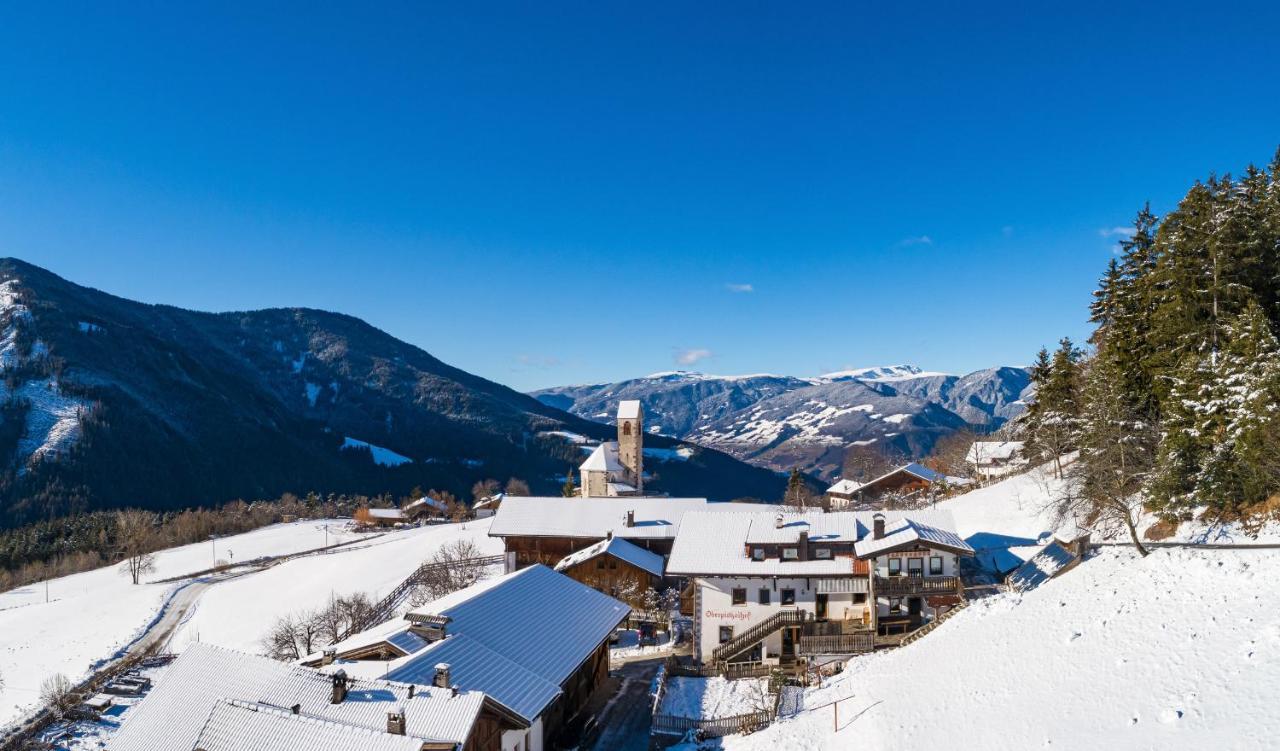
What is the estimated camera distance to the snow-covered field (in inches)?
2534

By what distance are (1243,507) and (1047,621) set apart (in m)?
11.1

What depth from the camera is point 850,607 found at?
4275cm

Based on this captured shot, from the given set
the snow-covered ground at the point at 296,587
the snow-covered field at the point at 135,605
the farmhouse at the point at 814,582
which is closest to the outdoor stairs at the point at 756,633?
the farmhouse at the point at 814,582

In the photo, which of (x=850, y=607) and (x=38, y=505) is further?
(x=38, y=505)

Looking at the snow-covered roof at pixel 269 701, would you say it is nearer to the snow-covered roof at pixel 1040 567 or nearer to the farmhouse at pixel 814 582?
the farmhouse at pixel 814 582

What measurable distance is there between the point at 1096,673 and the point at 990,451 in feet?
274

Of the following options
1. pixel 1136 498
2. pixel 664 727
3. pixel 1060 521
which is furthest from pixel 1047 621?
pixel 1060 521

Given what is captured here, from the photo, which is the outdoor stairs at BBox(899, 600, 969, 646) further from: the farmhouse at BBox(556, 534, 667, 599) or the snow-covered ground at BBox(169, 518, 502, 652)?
the snow-covered ground at BBox(169, 518, 502, 652)

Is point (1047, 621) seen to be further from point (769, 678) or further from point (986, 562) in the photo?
point (986, 562)

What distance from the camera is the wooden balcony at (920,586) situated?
133 feet

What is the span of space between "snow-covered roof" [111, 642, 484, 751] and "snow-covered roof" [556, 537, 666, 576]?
37.6 m

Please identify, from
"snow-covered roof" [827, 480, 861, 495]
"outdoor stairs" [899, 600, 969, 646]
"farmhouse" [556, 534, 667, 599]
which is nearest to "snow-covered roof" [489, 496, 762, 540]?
"farmhouse" [556, 534, 667, 599]

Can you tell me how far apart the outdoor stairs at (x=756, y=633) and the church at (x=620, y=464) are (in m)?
59.3

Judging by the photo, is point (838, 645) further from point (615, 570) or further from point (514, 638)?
point (615, 570)
